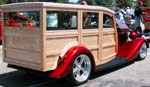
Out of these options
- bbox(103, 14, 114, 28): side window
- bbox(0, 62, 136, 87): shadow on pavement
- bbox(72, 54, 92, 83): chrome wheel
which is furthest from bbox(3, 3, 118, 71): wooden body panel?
bbox(0, 62, 136, 87): shadow on pavement

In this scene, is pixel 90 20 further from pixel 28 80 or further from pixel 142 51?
pixel 142 51

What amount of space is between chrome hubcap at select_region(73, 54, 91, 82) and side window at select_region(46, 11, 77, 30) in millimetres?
624

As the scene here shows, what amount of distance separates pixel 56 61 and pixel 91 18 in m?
1.27

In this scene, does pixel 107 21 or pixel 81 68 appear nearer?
pixel 81 68

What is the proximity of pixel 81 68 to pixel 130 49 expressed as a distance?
1970 mm

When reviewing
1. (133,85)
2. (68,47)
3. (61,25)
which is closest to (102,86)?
(133,85)

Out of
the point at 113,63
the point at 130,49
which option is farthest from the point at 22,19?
the point at 130,49

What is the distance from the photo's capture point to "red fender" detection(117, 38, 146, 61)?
295 inches

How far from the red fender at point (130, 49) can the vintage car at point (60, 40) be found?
48cm

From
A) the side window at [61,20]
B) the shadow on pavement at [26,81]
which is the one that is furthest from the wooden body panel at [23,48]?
the shadow on pavement at [26,81]

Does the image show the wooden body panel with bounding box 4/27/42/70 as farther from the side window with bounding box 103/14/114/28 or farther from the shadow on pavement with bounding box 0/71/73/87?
the side window with bounding box 103/14/114/28

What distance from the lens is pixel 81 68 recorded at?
6.12 metres

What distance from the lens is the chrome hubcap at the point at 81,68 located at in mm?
5973

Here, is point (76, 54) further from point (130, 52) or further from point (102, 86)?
point (130, 52)
